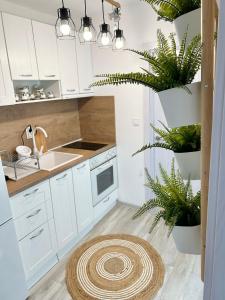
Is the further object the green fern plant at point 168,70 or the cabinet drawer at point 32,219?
the cabinet drawer at point 32,219

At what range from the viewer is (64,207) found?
224cm

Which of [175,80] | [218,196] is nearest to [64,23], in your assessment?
[175,80]

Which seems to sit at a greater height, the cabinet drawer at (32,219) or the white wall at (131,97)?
the white wall at (131,97)

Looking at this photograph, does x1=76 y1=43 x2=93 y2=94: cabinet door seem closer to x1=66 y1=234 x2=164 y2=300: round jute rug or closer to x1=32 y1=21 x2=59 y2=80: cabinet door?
x1=32 y1=21 x2=59 y2=80: cabinet door

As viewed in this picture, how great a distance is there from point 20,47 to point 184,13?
178cm

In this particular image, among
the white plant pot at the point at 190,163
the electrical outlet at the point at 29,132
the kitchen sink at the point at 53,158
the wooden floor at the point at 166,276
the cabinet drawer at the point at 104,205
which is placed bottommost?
the wooden floor at the point at 166,276

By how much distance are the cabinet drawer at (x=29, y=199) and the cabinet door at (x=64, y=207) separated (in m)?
0.09

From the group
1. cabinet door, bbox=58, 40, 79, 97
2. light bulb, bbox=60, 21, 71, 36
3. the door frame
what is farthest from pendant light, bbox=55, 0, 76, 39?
the door frame

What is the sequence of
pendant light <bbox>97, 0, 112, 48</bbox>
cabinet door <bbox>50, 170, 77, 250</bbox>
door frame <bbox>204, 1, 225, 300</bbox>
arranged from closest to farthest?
1. door frame <bbox>204, 1, 225, 300</bbox>
2. pendant light <bbox>97, 0, 112, 48</bbox>
3. cabinet door <bbox>50, 170, 77, 250</bbox>

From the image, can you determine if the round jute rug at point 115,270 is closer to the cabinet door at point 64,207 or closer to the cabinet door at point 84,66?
the cabinet door at point 64,207

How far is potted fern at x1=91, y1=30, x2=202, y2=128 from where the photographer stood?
63 cm

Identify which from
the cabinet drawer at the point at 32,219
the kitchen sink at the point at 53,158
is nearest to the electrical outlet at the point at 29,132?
the kitchen sink at the point at 53,158

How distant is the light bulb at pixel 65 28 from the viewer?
1387 millimetres

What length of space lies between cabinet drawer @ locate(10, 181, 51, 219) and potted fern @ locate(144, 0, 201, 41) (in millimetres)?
1602
